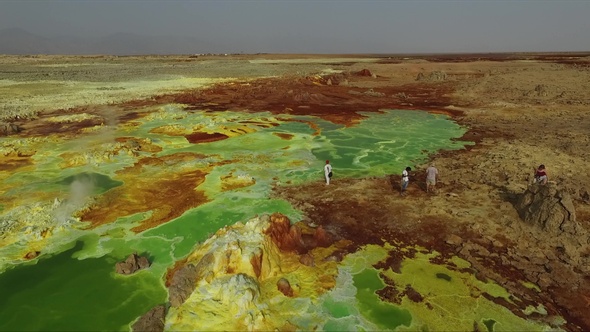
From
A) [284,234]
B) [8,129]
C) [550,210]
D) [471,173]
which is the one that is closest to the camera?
[284,234]

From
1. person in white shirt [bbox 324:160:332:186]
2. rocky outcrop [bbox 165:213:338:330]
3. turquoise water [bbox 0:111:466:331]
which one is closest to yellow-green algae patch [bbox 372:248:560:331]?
turquoise water [bbox 0:111:466:331]

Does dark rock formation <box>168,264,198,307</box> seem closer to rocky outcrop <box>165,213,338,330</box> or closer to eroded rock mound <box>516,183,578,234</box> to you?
rocky outcrop <box>165,213,338,330</box>

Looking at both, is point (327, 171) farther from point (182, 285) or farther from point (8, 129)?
point (8, 129)

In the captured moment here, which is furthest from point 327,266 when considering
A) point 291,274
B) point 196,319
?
point 196,319

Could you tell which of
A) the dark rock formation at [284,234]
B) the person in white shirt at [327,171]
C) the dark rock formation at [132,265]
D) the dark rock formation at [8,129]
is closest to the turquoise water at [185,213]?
the dark rock formation at [132,265]

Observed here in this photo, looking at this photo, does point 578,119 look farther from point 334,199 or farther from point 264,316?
point 264,316

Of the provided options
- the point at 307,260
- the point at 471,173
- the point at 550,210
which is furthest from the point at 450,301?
the point at 471,173
